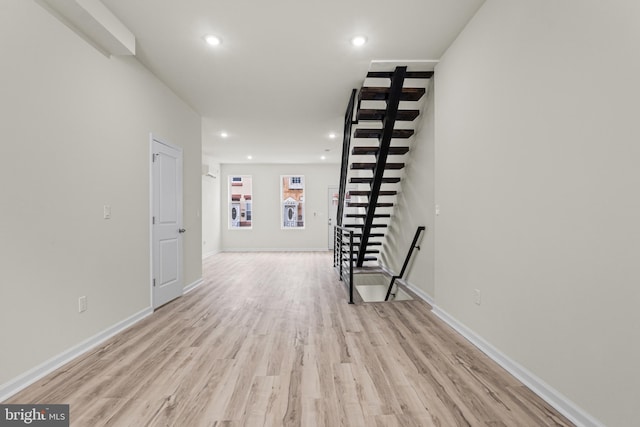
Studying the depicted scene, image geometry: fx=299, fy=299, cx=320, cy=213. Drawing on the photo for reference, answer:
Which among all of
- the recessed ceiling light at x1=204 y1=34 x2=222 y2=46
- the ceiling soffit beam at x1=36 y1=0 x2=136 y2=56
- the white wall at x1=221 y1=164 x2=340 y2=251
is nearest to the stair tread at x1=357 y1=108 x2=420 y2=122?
the recessed ceiling light at x1=204 y1=34 x2=222 y2=46

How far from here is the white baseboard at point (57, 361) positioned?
183 cm

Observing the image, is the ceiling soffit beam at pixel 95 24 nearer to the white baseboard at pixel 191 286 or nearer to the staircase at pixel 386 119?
the staircase at pixel 386 119

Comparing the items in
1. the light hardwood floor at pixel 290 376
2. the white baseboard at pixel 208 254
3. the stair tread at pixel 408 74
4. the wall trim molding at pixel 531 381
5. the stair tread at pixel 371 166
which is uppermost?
the stair tread at pixel 408 74

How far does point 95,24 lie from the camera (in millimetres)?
2346

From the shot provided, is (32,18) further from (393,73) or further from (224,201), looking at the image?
(224,201)

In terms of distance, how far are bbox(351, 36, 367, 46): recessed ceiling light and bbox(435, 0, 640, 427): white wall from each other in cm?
91

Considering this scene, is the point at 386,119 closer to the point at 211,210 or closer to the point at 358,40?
the point at 358,40

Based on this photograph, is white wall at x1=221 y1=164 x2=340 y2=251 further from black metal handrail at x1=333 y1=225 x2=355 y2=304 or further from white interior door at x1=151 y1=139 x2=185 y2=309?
white interior door at x1=151 y1=139 x2=185 y2=309

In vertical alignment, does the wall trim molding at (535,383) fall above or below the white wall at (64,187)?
below

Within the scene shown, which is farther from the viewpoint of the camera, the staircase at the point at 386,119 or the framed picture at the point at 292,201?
the framed picture at the point at 292,201

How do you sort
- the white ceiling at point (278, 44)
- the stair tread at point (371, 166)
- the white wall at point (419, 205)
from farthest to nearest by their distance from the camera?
the stair tread at point (371, 166), the white wall at point (419, 205), the white ceiling at point (278, 44)

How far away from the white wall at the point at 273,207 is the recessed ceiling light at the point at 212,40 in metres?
6.62

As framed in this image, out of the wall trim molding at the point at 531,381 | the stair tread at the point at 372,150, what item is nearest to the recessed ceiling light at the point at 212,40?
the stair tread at the point at 372,150

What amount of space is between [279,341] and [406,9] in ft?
9.89
